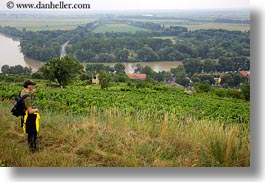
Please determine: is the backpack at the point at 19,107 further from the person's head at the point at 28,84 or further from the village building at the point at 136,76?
the village building at the point at 136,76

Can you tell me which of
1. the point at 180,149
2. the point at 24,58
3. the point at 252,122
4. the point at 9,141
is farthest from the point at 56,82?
the point at 252,122

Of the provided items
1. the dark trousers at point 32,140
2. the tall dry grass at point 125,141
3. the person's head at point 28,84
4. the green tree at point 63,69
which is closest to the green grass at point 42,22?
the green tree at point 63,69

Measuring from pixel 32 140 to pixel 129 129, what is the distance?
1.08m

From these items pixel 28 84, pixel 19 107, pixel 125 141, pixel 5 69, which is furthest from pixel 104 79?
pixel 5 69

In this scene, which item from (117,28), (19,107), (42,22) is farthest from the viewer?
(117,28)

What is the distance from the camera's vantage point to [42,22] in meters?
5.69

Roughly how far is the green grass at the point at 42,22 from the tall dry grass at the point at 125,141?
0.89 m

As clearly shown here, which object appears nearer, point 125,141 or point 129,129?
point 125,141

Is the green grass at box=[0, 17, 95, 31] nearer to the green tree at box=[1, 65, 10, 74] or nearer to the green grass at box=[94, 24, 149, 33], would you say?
the green grass at box=[94, 24, 149, 33]

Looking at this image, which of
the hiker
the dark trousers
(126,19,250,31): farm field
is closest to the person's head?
the hiker

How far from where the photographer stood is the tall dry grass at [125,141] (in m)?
5.61

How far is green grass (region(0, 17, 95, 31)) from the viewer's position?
561 centimetres

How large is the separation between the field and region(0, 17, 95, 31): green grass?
653mm

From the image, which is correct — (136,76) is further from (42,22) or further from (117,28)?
(42,22)
